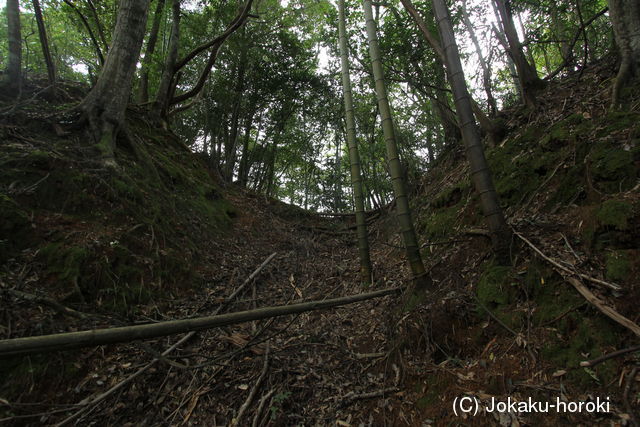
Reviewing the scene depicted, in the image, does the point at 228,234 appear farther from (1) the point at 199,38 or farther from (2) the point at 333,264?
(1) the point at 199,38

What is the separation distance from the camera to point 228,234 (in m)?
5.98

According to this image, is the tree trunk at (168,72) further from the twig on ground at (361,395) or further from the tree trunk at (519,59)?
the twig on ground at (361,395)

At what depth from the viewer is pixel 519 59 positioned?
4.61 metres

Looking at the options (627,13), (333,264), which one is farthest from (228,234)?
(627,13)

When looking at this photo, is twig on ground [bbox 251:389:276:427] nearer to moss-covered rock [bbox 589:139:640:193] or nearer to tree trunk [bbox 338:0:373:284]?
tree trunk [bbox 338:0:373:284]

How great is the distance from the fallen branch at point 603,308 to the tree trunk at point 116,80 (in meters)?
5.57

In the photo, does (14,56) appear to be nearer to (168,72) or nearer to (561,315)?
(168,72)

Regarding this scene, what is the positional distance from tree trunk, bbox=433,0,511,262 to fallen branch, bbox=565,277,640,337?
605mm

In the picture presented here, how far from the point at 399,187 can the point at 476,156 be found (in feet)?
2.75

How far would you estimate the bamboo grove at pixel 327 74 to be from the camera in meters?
3.23

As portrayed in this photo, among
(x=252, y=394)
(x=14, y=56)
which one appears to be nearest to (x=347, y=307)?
(x=252, y=394)

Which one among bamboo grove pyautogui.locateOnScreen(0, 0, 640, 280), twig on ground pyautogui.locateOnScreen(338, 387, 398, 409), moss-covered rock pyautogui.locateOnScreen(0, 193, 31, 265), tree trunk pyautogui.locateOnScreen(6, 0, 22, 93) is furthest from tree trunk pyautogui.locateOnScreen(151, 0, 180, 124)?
twig on ground pyautogui.locateOnScreen(338, 387, 398, 409)

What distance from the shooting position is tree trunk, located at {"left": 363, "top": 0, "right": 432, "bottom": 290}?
2.99 m

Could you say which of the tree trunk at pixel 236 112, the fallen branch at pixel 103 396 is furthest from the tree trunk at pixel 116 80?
the tree trunk at pixel 236 112
